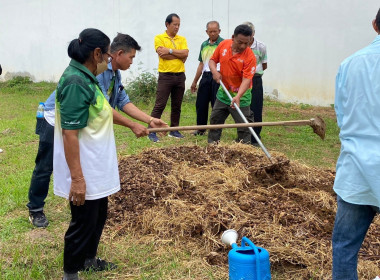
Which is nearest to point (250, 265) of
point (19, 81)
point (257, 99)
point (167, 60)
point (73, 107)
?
point (73, 107)

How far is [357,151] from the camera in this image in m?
2.30

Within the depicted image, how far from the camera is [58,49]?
13.5m

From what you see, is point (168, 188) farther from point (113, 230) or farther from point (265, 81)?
point (265, 81)

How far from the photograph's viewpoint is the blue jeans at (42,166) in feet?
12.4

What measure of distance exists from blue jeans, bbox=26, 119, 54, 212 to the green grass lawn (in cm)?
24

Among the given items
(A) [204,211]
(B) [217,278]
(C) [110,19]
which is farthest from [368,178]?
(C) [110,19]

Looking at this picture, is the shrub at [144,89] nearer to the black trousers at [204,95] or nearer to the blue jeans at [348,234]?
the black trousers at [204,95]

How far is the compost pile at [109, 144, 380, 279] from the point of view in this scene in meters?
3.45

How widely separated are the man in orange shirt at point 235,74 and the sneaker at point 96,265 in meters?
3.26

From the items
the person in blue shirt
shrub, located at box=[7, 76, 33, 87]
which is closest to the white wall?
shrub, located at box=[7, 76, 33, 87]

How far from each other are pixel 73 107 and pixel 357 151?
5.15 ft

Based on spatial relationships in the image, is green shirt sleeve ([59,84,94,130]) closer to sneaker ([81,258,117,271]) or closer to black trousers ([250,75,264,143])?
sneaker ([81,258,117,271])

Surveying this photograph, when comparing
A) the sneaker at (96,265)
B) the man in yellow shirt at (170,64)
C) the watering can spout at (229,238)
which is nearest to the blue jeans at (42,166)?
the sneaker at (96,265)

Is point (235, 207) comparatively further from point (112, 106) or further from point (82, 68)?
point (82, 68)
